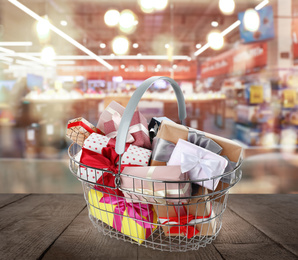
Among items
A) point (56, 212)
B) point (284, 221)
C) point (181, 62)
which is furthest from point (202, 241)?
point (181, 62)

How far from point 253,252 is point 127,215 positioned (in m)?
0.31

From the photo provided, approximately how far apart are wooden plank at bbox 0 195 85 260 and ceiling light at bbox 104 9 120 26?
1.92m

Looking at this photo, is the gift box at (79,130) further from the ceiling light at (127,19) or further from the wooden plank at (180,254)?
the ceiling light at (127,19)

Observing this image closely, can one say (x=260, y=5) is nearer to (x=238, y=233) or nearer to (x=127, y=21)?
(x=127, y=21)

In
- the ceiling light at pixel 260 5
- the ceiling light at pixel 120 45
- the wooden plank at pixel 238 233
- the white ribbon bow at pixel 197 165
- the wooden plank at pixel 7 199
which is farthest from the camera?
the ceiling light at pixel 120 45

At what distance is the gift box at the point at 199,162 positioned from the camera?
0.65 m

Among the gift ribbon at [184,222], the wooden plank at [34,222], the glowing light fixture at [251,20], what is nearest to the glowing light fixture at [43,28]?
the glowing light fixture at [251,20]

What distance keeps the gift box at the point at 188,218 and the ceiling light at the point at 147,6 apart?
7.47 feet

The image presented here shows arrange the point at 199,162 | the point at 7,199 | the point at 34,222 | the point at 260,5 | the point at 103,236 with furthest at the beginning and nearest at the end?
the point at 260,5
the point at 7,199
the point at 34,222
the point at 103,236
the point at 199,162

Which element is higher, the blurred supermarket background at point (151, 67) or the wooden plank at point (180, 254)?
the blurred supermarket background at point (151, 67)

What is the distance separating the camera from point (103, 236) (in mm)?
794

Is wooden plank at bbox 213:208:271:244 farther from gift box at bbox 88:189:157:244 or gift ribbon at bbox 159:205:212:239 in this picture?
gift box at bbox 88:189:157:244

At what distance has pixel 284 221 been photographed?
0.94m

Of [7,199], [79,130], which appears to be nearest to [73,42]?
[7,199]
